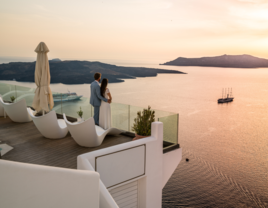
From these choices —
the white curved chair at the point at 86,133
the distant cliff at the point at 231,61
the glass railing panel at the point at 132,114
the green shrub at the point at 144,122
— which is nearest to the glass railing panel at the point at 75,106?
the glass railing panel at the point at 132,114

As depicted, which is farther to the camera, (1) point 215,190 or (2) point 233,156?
(2) point 233,156

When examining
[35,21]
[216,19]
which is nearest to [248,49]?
[216,19]

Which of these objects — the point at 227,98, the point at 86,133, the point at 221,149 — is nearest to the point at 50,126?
the point at 86,133

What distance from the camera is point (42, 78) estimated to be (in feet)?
22.9

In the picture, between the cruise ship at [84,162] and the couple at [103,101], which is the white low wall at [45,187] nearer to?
the cruise ship at [84,162]

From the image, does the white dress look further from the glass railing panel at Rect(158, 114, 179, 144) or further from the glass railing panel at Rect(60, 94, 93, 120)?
the glass railing panel at Rect(158, 114, 179, 144)

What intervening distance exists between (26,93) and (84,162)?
667cm

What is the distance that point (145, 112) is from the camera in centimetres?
595

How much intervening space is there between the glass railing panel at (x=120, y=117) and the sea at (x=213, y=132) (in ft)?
56.6

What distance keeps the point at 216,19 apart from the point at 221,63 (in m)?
14.5

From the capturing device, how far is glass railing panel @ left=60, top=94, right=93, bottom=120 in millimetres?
7336

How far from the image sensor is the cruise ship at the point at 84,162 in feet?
5.87

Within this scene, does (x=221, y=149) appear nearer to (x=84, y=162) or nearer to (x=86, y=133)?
(x=86, y=133)

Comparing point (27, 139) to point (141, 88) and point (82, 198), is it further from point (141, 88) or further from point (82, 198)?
point (141, 88)
